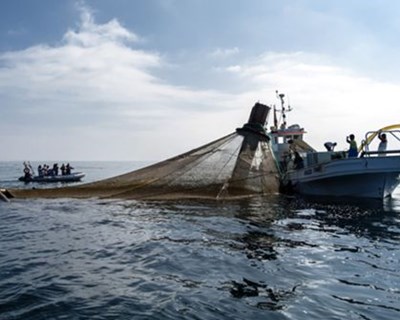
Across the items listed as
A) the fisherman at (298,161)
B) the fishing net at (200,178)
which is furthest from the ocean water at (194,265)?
the fisherman at (298,161)

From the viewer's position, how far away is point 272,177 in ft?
66.6

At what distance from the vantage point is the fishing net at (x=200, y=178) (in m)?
16.7

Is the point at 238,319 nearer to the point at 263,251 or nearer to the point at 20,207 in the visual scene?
the point at 263,251

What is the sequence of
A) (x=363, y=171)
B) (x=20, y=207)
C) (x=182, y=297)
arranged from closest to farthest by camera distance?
(x=182, y=297)
(x=20, y=207)
(x=363, y=171)

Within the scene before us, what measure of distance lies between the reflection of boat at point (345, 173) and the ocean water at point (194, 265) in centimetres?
478

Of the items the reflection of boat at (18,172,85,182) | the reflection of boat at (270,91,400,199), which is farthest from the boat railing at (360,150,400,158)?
the reflection of boat at (18,172,85,182)

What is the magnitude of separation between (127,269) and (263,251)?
131 inches

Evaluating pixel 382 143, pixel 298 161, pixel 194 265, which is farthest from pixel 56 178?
pixel 194 265

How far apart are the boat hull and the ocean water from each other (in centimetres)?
473

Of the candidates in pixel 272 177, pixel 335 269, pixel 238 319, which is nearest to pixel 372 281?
pixel 335 269

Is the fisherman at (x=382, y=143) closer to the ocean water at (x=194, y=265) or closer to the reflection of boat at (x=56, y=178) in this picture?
the ocean water at (x=194, y=265)

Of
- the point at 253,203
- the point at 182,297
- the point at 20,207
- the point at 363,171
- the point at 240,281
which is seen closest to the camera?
the point at 182,297

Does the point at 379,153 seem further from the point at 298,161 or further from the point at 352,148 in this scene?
the point at 298,161

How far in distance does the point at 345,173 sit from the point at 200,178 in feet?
25.7
